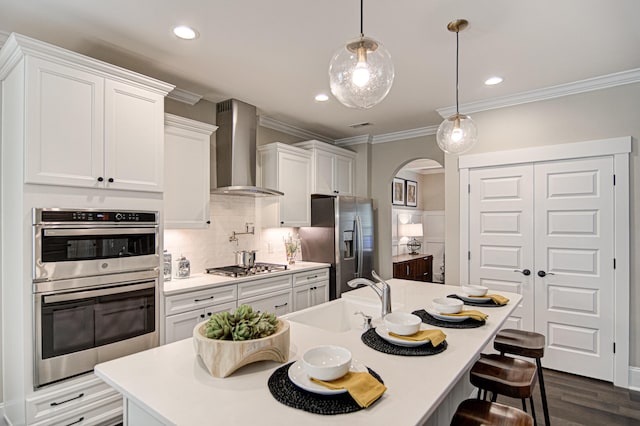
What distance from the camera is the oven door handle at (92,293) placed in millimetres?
2111

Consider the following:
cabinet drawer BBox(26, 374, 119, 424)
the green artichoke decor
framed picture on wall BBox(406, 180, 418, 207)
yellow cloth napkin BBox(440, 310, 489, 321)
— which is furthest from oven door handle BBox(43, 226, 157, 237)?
framed picture on wall BBox(406, 180, 418, 207)

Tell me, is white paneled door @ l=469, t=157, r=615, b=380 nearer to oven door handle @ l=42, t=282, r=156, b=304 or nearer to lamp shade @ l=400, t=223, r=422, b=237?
oven door handle @ l=42, t=282, r=156, b=304

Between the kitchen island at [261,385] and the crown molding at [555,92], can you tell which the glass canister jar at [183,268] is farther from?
the crown molding at [555,92]

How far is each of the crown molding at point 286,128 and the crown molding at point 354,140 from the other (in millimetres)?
285

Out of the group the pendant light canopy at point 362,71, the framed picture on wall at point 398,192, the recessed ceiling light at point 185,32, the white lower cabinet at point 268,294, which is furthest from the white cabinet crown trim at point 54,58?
the framed picture on wall at point 398,192

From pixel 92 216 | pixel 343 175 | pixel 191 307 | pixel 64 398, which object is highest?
pixel 343 175

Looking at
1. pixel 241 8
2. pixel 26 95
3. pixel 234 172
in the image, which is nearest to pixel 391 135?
pixel 234 172

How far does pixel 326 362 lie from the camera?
122 cm

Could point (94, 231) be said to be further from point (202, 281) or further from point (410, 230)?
point (410, 230)

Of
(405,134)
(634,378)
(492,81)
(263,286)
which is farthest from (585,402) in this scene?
(405,134)

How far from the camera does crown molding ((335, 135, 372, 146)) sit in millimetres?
5222

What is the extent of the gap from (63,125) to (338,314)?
213 cm

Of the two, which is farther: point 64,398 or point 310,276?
point 310,276

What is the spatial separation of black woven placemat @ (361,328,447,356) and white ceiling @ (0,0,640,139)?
72.9 inches
